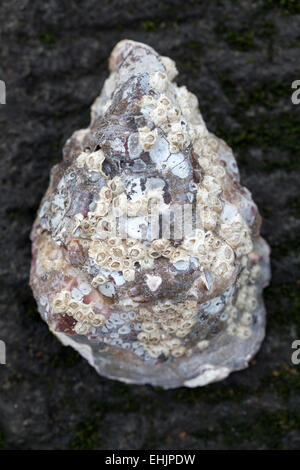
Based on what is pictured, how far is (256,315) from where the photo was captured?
2256 mm

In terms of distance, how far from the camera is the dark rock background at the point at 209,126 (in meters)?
2.28

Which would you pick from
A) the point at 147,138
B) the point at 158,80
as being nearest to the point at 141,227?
the point at 147,138

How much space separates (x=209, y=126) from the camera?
234cm

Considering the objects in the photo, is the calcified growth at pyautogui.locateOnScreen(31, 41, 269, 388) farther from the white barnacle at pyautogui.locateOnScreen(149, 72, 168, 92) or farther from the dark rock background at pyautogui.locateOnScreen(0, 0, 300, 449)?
the dark rock background at pyautogui.locateOnScreen(0, 0, 300, 449)

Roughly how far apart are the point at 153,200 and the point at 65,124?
880 millimetres

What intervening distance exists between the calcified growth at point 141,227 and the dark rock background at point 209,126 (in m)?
Result: 0.36

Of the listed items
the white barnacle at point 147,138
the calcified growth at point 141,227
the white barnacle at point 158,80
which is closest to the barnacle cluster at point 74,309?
the calcified growth at point 141,227

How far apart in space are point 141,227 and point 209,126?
0.88 meters

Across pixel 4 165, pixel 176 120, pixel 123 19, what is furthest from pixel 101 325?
pixel 123 19

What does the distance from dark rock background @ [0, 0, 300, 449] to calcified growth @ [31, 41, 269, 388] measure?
363 mm

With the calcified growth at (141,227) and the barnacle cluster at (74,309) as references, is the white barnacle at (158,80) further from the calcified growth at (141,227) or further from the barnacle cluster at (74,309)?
the barnacle cluster at (74,309)

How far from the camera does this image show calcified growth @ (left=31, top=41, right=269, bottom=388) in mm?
1636

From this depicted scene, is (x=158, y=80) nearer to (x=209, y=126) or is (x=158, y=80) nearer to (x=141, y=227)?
(x=141, y=227)

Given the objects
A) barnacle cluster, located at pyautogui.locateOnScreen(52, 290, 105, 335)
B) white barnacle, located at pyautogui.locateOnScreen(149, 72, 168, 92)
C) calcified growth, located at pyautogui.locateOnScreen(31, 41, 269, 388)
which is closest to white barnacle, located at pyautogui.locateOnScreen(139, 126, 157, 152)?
calcified growth, located at pyautogui.locateOnScreen(31, 41, 269, 388)
